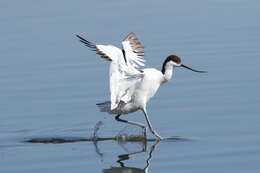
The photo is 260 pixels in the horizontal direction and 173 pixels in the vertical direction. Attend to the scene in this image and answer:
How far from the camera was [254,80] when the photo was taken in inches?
532

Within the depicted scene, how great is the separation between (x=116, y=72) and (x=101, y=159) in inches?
52.8

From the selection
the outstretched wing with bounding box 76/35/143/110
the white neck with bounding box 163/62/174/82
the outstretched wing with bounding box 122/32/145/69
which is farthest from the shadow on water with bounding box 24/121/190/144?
the outstretched wing with bounding box 122/32/145/69

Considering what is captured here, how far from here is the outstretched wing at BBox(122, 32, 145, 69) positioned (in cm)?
1209

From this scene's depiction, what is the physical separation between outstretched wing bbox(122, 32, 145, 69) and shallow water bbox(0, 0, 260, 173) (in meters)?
0.83

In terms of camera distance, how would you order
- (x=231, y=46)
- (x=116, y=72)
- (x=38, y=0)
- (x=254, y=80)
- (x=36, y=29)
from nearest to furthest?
(x=116, y=72)
(x=254, y=80)
(x=231, y=46)
(x=36, y=29)
(x=38, y=0)

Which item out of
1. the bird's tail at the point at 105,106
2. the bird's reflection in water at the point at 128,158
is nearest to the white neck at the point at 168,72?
the bird's tail at the point at 105,106

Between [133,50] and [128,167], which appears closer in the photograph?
[128,167]

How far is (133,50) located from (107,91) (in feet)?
5.33

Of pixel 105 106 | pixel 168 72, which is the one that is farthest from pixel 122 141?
pixel 168 72

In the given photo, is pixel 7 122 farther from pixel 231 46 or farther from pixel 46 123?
pixel 231 46

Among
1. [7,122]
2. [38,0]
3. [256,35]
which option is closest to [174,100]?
[7,122]

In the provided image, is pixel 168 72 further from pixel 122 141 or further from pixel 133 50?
pixel 122 141

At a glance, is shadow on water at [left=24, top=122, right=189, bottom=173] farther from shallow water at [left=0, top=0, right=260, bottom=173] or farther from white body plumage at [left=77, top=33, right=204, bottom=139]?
white body plumage at [left=77, top=33, right=204, bottom=139]

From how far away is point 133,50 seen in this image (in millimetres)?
12148
